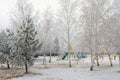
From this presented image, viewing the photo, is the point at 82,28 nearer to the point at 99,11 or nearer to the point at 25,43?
the point at 99,11

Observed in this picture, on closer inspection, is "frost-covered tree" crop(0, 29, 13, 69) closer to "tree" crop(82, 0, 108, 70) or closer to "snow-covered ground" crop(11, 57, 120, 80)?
"snow-covered ground" crop(11, 57, 120, 80)

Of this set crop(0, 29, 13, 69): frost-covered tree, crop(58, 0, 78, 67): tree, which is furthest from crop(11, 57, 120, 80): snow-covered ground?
crop(58, 0, 78, 67): tree

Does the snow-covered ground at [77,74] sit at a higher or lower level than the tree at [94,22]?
lower

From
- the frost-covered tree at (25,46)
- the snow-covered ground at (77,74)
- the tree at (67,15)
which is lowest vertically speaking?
the snow-covered ground at (77,74)

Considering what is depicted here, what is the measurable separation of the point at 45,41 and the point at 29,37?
16340 millimetres

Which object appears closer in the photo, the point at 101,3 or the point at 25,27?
the point at 25,27

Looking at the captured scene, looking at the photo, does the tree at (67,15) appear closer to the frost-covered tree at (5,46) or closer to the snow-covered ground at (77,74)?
the snow-covered ground at (77,74)

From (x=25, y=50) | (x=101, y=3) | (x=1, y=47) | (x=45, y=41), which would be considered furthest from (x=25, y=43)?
(x=45, y=41)

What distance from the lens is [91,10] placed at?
833 inches

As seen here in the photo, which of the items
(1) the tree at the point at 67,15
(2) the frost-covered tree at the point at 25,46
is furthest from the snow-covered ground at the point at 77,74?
(1) the tree at the point at 67,15

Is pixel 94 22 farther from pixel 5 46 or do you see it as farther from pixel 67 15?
pixel 5 46

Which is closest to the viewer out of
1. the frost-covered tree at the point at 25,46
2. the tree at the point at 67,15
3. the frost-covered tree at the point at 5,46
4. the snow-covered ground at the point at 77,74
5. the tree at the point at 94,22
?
the snow-covered ground at the point at 77,74

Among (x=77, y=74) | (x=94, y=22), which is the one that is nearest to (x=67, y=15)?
(x=94, y=22)

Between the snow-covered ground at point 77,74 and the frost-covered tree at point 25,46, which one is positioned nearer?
the snow-covered ground at point 77,74
